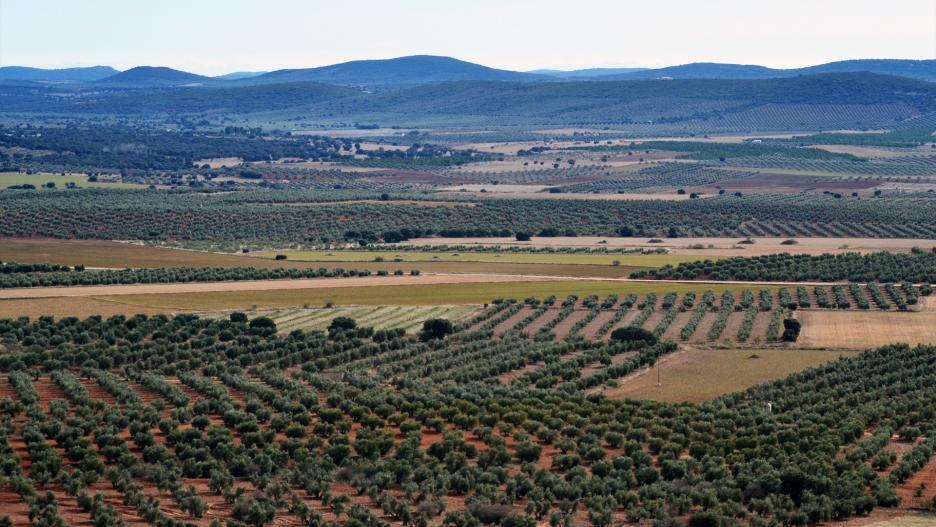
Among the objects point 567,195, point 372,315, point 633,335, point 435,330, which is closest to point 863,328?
point 633,335

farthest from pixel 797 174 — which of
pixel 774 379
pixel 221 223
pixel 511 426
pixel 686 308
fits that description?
pixel 511 426

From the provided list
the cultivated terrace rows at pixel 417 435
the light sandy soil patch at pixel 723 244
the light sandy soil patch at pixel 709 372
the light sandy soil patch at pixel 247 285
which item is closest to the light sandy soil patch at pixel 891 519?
the cultivated terrace rows at pixel 417 435

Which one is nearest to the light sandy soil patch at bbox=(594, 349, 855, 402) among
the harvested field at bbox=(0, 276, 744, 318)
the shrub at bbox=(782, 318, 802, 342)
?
→ the shrub at bbox=(782, 318, 802, 342)

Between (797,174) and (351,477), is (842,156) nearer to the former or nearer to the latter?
(797,174)

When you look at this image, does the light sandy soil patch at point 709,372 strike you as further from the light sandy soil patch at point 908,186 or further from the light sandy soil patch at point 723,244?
the light sandy soil patch at point 908,186

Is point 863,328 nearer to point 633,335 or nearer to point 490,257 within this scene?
point 633,335

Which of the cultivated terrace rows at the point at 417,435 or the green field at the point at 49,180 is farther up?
the cultivated terrace rows at the point at 417,435
